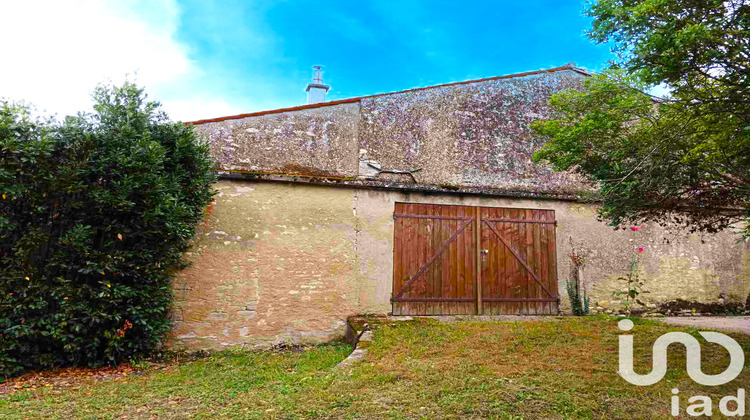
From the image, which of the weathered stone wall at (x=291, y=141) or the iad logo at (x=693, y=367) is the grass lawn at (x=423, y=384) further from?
the weathered stone wall at (x=291, y=141)

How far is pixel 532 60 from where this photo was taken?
845 cm

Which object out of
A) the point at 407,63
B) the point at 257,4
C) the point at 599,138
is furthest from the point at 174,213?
the point at 407,63

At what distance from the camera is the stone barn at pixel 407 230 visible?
21.0 feet

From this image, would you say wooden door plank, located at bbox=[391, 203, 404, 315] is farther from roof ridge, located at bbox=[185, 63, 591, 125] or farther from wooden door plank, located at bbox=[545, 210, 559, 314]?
wooden door plank, located at bbox=[545, 210, 559, 314]

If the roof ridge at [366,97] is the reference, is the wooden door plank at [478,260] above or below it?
below

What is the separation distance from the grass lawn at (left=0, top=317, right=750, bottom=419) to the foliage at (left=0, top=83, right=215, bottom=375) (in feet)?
2.38

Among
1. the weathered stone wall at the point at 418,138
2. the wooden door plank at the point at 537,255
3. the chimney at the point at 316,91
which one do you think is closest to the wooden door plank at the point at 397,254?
the weathered stone wall at the point at 418,138

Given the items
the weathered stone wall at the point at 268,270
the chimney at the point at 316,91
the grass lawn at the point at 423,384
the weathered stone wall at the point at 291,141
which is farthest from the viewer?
the chimney at the point at 316,91

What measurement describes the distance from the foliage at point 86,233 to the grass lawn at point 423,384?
0.73 metres

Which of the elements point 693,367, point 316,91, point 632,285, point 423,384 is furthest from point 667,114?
point 316,91

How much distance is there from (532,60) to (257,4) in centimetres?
504

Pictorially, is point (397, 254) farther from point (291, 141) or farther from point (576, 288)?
point (576, 288)

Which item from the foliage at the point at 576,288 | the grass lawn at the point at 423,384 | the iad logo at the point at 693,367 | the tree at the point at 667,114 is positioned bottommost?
the grass lawn at the point at 423,384

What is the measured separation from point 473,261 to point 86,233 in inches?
212
